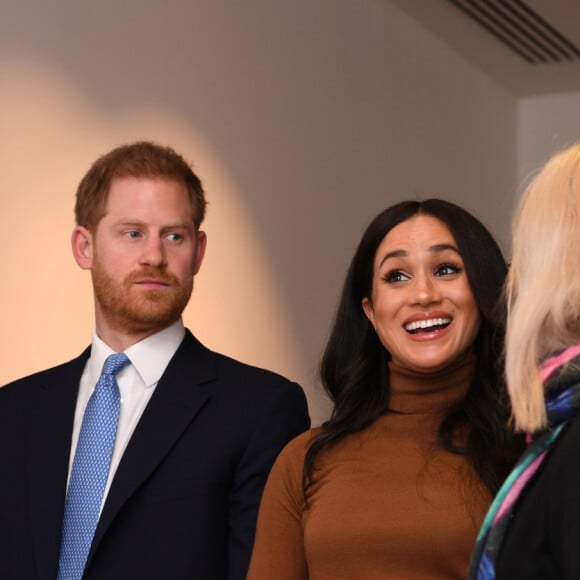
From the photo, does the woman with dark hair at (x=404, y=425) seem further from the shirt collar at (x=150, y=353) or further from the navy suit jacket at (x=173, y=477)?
the shirt collar at (x=150, y=353)

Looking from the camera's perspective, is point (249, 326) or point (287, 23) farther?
point (287, 23)

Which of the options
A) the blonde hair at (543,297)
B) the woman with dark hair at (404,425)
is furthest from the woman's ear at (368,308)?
the blonde hair at (543,297)

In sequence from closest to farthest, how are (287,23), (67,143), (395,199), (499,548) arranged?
(499,548)
(67,143)
(287,23)
(395,199)

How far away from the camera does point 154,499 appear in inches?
110

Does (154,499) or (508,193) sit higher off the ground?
(508,193)

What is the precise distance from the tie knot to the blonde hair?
53.6 inches

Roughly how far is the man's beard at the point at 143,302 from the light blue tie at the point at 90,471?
0.27 ft

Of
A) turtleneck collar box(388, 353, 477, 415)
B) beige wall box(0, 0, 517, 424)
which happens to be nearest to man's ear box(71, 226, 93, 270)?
beige wall box(0, 0, 517, 424)

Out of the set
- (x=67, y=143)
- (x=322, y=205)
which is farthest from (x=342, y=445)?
(x=322, y=205)

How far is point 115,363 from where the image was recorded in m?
2.98

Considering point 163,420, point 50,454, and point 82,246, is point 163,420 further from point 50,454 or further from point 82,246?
point 82,246

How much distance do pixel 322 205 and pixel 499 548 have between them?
3.74 m

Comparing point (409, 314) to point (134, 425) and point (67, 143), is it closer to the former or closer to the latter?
point (134, 425)

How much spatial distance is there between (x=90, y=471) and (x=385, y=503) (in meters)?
0.76
